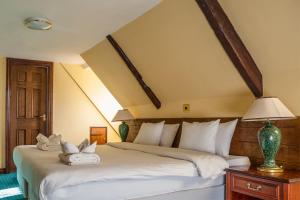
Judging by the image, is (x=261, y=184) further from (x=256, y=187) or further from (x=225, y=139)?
(x=225, y=139)

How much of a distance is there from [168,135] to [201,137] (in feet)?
2.67

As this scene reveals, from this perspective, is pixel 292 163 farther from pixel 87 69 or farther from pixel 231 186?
pixel 87 69

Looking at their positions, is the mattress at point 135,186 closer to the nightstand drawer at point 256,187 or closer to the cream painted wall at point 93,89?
the nightstand drawer at point 256,187

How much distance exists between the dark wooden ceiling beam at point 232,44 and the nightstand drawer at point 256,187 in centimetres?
88

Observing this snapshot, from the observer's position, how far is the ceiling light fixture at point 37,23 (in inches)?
134

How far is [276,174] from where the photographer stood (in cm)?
230

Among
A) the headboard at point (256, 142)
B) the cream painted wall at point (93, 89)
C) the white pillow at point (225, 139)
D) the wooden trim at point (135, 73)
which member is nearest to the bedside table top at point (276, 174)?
the headboard at point (256, 142)

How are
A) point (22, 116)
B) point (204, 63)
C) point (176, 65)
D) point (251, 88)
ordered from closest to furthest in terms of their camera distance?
point (251, 88)
point (204, 63)
point (176, 65)
point (22, 116)

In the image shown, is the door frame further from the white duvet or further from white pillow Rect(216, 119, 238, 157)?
white pillow Rect(216, 119, 238, 157)

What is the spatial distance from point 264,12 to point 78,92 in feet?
14.4

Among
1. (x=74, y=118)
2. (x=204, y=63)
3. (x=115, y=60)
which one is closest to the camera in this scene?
(x=204, y=63)

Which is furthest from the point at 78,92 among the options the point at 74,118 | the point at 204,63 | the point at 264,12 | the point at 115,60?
the point at 264,12

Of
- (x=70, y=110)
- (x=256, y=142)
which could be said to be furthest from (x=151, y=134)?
(x=70, y=110)

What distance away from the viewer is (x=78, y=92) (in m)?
6.03
